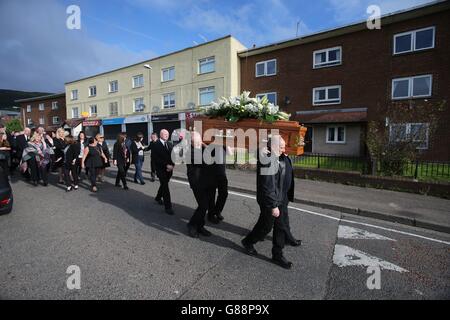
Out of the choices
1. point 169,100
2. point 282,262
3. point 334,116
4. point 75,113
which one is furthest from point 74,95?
point 282,262

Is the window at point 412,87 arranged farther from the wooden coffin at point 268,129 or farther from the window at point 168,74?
the window at point 168,74

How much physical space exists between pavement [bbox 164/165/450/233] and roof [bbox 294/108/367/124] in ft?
29.0

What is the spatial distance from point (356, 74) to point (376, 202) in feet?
41.3

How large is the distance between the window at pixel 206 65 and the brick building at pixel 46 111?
79.1ft

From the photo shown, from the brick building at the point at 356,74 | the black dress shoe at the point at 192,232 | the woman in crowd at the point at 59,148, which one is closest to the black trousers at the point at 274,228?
the black dress shoe at the point at 192,232

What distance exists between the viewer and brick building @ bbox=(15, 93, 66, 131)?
3519cm

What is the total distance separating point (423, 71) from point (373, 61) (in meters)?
2.70

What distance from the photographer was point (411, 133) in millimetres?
8086

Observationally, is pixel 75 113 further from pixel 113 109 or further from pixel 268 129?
pixel 268 129

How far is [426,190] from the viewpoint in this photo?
7070 millimetres

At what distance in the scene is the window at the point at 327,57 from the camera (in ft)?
54.9

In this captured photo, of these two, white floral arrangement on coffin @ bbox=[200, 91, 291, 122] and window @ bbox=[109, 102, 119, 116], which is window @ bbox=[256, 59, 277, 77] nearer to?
white floral arrangement on coffin @ bbox=[200, 91, 291, 122]
